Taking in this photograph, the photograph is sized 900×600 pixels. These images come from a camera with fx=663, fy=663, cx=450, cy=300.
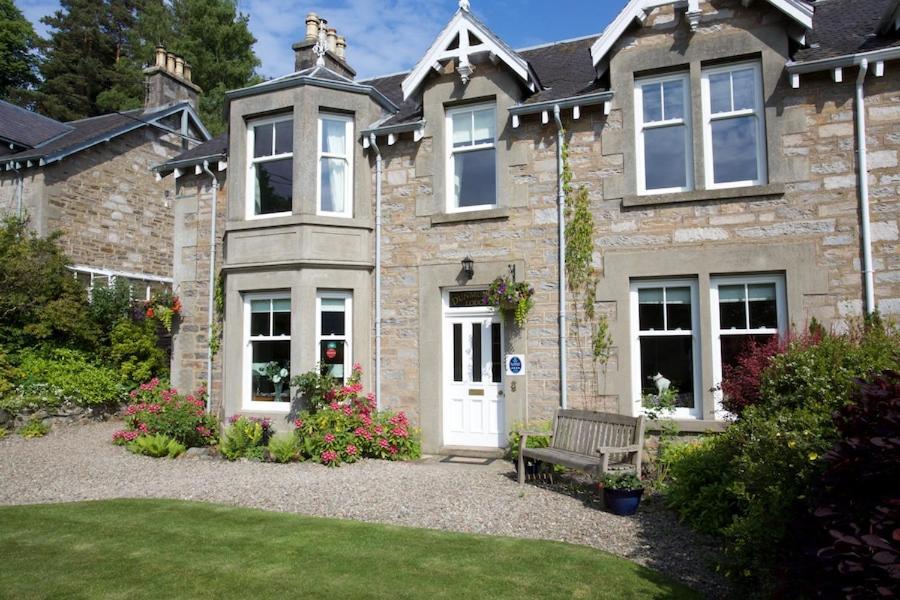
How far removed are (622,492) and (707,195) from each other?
16.0 ft

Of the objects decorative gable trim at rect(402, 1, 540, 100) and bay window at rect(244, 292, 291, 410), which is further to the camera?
bay window at rect(244, 292, 291, 410)

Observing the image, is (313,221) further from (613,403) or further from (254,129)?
(613,403)

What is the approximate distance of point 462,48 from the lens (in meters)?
11.2

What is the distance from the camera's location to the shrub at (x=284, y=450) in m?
10.5

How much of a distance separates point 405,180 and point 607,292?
4.12 meters

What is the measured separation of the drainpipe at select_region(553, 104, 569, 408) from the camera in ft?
34.0

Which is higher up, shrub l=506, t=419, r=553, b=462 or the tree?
the tree

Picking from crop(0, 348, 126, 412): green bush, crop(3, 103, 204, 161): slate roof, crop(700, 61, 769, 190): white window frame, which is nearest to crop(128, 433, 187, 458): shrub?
crop(0, 348, 126, 412): green bush

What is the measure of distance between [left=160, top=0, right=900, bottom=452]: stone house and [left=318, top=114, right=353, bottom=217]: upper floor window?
1.6 inches

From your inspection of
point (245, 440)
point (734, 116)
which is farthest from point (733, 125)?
point (245, 440)

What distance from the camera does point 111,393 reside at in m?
14.5

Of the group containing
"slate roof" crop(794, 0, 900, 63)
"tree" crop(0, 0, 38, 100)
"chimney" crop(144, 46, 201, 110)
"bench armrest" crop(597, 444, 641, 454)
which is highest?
"tree" crop(0, 0, 38, 100)

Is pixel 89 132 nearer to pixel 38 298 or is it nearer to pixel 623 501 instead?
pixel 38 298

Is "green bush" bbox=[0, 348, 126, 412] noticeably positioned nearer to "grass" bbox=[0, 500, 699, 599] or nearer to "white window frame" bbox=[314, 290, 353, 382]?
"white window frame" bbox=[314, 290, 353, 382]
